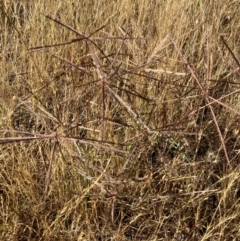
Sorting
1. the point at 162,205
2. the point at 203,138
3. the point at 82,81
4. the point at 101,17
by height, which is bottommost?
the point at 162,205

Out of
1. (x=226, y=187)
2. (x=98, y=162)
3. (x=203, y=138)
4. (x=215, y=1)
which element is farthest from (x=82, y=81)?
(x=215, y=1)

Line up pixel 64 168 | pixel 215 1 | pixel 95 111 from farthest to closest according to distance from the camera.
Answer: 1. pixel 215 1
2. pixel 95 111
3. pixel 64 168

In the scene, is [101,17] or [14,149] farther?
[101,17]

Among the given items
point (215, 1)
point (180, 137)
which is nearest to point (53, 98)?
point (180, 137)

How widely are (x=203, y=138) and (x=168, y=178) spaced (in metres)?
0.23

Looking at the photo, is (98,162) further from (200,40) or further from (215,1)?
(215,1)

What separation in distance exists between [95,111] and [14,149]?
0.80 feet

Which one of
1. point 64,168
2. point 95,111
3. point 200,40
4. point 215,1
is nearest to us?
point 64,168

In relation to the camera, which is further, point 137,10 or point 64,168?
point 137,10

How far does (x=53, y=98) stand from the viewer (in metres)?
1.39

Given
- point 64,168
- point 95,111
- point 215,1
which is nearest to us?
point 64,168

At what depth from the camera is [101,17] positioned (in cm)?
175

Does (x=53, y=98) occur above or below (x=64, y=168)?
above

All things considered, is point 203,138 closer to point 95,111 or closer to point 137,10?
point 95,111
